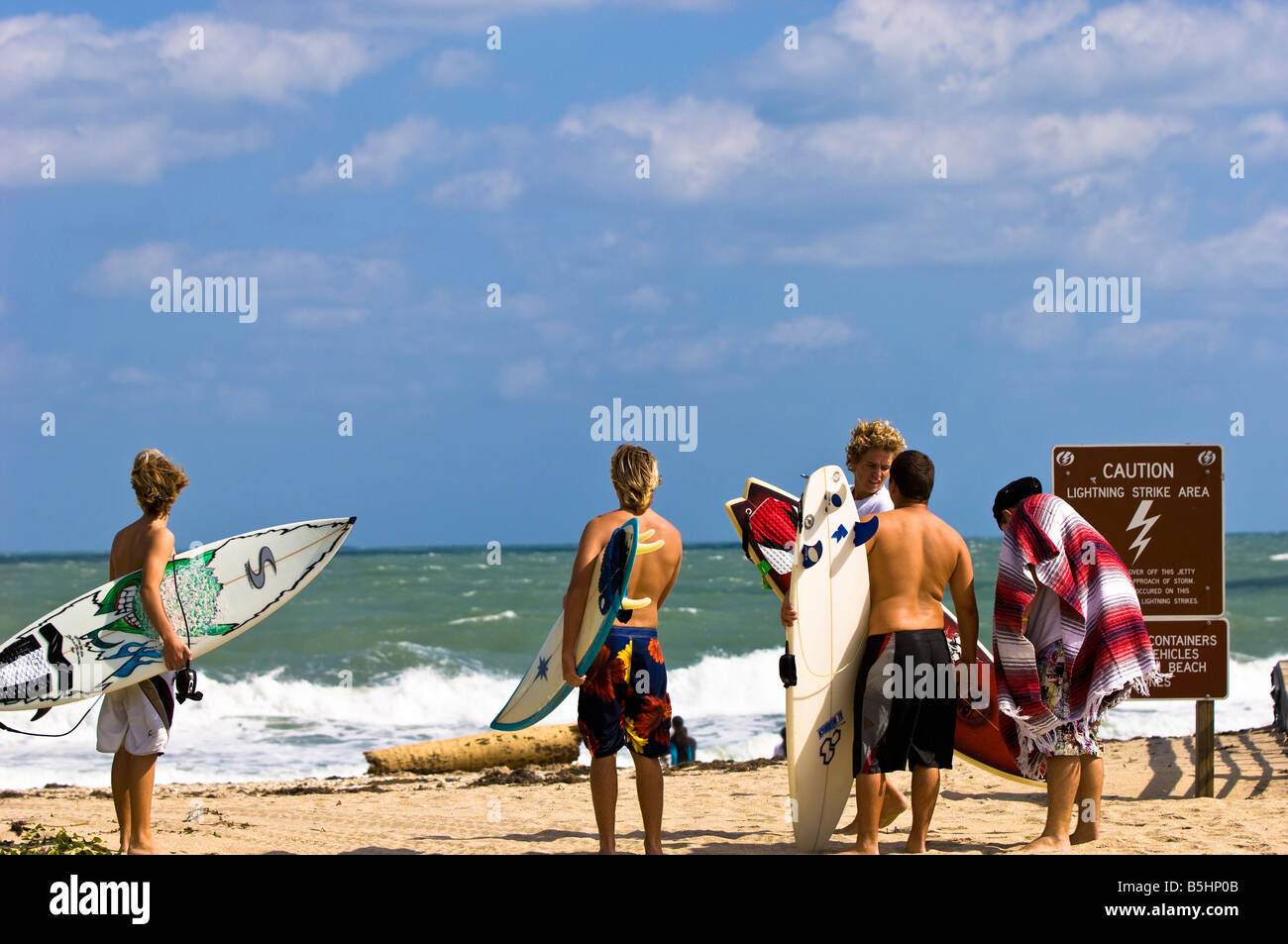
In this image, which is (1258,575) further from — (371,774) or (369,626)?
(371,774)

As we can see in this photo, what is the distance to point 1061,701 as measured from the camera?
5.04 m

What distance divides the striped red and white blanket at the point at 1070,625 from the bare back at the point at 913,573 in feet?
0.71

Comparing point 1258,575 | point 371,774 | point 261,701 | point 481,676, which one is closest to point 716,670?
point 481,676

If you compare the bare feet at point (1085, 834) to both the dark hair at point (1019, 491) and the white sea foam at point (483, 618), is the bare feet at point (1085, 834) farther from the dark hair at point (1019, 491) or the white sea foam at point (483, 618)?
the white sea foam at point (483, 618)

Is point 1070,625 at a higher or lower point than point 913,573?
lower

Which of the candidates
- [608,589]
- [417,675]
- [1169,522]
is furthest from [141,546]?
[417,675]

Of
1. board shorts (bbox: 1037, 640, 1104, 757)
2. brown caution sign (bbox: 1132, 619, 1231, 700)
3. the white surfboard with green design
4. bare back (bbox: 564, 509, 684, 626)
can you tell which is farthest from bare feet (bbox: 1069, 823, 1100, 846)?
the white surfboard with green design

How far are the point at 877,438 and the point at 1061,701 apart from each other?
4.44 ft

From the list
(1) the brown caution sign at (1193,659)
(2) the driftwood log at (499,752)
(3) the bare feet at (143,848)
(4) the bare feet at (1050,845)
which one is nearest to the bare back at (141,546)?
(3) the bare feet at (143,848)

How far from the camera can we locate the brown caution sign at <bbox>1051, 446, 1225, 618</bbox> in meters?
6.64

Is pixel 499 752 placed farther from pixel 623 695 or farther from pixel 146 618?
pixel 623 695

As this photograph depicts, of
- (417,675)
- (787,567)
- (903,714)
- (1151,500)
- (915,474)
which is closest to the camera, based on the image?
(903,714)
